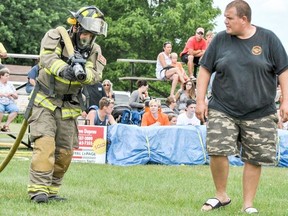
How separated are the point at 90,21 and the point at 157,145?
6661mm

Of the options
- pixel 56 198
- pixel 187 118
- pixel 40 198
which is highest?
pixel 40 198

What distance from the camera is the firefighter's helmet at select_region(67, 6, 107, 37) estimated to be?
294 inches

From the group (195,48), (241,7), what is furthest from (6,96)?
(241,7)

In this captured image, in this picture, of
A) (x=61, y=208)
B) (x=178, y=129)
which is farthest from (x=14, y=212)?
(x=178, y=129)

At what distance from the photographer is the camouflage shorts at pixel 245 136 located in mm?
7305

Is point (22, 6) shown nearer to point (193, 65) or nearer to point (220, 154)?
point (193, 65)

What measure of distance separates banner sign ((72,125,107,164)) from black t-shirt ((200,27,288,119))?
651 centimetres

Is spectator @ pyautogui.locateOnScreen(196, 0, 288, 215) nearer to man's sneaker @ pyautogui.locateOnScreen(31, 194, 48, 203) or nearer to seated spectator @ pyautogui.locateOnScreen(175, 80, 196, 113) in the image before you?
man's sneaker @ pyautogui.locateOnScreen(31, 194, 48, 203)

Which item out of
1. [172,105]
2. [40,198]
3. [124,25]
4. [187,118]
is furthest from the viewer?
[124,25]

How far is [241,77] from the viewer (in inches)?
284

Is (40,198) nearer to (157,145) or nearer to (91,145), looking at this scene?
(91,145)

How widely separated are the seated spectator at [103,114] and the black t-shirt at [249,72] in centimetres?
694

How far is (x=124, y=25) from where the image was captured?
44906 mm

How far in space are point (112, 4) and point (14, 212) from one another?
1624 inches
